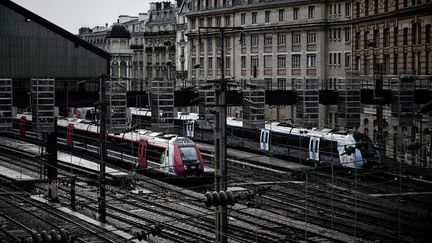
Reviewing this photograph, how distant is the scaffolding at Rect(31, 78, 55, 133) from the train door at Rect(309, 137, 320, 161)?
2080cm

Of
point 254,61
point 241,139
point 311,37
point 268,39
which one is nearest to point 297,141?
point 241,139

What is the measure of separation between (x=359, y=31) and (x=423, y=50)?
14594 millimetres

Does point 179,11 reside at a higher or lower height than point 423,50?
higher

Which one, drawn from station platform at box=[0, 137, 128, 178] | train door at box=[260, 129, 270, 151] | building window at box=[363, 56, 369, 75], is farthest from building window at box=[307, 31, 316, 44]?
station platform at box=[0, 137, 128, 178]

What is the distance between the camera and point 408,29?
5647cm

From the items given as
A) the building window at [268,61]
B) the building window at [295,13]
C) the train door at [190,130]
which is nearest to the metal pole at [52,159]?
the train door at [190,130]

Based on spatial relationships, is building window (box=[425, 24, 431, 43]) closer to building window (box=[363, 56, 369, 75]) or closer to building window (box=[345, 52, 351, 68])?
building window (box=[363, 56, 369, 75])

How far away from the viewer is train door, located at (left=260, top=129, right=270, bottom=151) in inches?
2318

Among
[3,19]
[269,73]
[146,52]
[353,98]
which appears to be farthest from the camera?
[146,52]

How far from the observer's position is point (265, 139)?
194 ft

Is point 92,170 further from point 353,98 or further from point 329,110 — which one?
point 329,110

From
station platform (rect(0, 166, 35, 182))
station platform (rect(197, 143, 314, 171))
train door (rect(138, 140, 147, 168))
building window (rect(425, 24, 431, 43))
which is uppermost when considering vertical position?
building window (rect(425, 24, 431, 43))

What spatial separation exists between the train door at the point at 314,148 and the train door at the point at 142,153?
427 inches

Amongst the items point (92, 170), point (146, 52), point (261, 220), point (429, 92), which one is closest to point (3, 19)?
point (92, 170)
